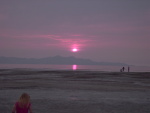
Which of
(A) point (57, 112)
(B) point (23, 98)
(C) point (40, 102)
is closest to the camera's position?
(B) point (23, 98)

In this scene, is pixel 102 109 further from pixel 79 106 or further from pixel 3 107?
pixel 3 107

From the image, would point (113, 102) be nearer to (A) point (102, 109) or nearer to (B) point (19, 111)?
(A) point (102, 109)

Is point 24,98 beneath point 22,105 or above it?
above

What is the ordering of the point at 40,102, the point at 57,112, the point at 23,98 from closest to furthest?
the point at 23,98 < the point at 57,112 < the point at 40,102

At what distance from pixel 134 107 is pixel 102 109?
7.33 feet

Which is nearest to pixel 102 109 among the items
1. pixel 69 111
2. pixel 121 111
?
pixel 121 111

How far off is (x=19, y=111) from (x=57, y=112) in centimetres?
605

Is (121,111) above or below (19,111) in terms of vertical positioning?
below

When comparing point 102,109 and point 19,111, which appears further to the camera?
point 102,109

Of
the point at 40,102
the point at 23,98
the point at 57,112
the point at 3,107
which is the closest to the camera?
the point at 23,98

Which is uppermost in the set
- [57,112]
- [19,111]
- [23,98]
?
[23,98]

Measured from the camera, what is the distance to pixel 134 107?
48.0 ft

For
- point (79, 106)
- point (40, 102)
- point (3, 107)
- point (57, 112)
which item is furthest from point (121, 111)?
point (3, 107)

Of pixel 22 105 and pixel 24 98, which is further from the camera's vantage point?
pixel 22 105
